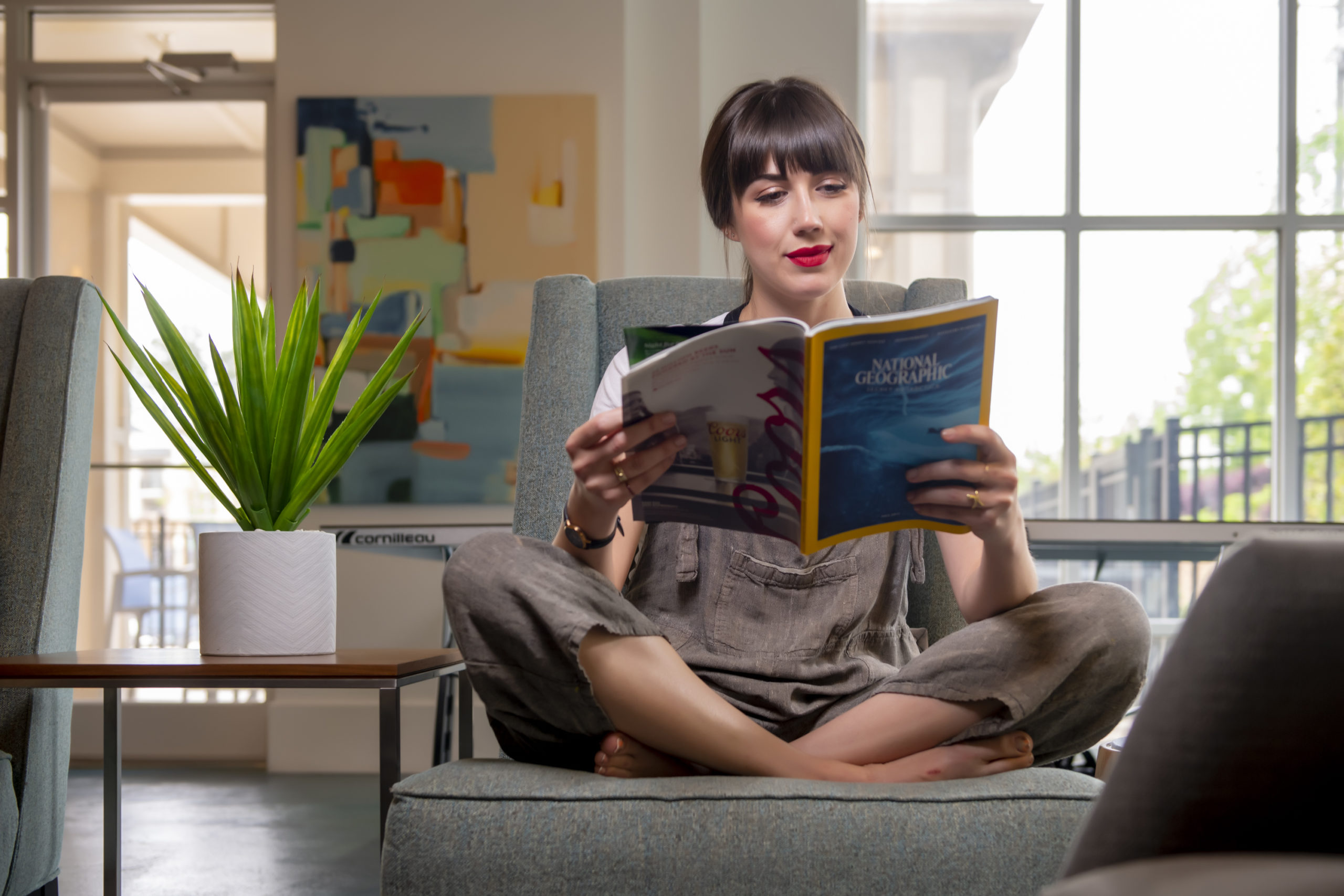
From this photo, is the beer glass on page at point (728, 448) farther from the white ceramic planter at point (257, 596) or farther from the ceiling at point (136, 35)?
the ceiling at point (136, 35)

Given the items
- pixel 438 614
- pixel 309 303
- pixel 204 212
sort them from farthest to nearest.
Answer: pixel 204 212
pixel 438 614
pixel 309 303

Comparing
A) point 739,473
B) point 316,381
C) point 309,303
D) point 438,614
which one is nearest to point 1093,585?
point 739,473

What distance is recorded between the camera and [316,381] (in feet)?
10.7

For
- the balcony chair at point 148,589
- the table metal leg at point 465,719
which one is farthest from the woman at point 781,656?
the balcony chair at point 148,589

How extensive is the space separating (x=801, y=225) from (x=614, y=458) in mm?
456

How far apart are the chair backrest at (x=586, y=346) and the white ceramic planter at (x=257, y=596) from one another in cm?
28

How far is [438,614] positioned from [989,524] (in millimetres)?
2468

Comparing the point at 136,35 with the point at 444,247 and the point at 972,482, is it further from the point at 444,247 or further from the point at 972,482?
the point at 972,482

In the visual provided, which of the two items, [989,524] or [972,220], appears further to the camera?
[972,220]

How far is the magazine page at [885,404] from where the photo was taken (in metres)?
0.90

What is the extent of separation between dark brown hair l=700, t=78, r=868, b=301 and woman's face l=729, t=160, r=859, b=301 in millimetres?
13

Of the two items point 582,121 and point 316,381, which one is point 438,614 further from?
point 582,121

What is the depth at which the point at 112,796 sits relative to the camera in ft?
4.50

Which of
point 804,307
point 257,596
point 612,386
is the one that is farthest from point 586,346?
point 257,596
